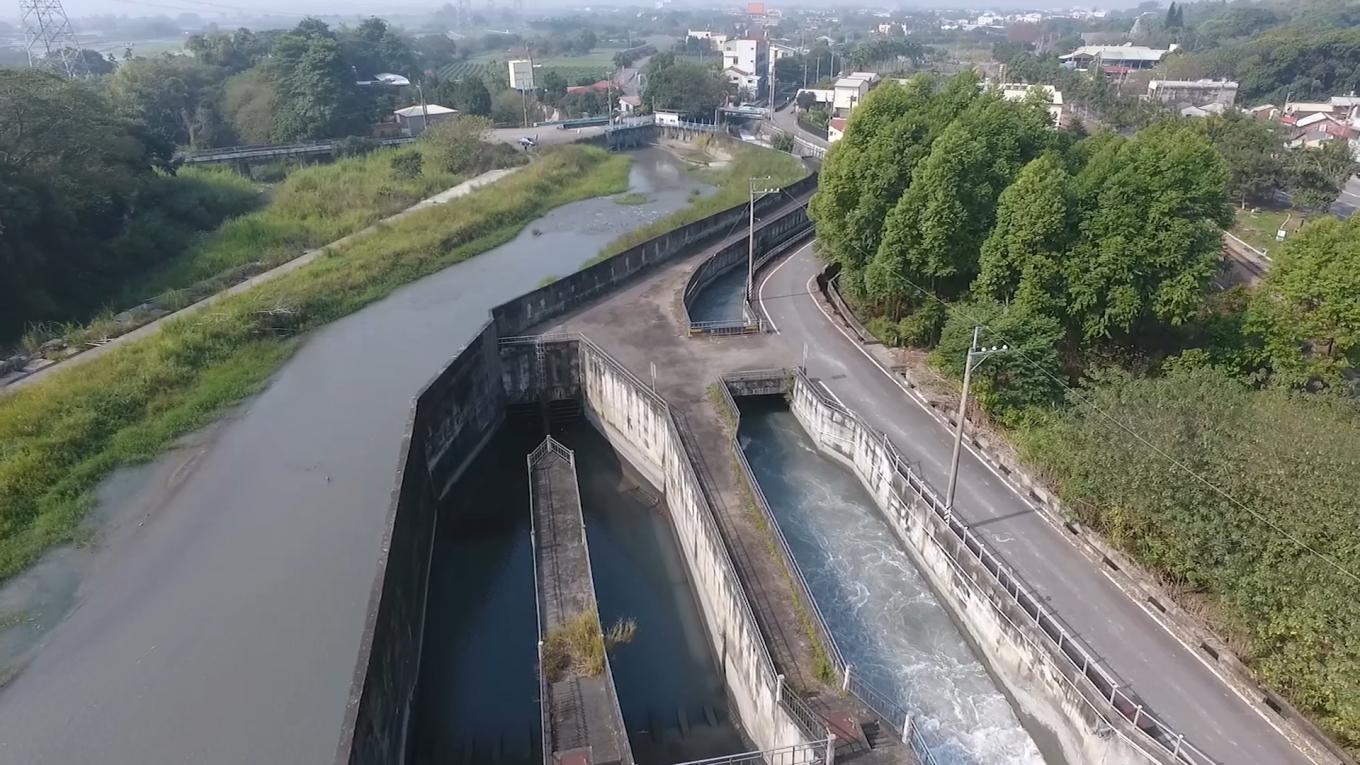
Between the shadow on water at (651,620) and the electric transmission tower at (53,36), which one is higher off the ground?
the electric transmission tower at (53,36)

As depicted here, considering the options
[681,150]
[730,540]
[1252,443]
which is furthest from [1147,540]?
[681,150]

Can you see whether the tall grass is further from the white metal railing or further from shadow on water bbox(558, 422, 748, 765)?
Result: the white metal railing

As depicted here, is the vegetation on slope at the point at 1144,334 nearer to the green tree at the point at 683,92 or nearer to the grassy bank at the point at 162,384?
the grassy bank at the point at 162,384

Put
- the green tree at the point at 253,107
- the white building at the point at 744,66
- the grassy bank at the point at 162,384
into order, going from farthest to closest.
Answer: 1. the white building at the point at 744,66
2. the green tree at the point at 253,107
3. the grassy bank at the point at 162,384

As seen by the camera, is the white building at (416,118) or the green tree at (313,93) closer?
the green tree at (313,93)

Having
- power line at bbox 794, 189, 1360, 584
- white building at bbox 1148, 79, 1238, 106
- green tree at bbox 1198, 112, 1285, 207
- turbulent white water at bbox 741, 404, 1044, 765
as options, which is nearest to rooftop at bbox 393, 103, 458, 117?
turbulent white water at bbox 741, 404, 1044, 765

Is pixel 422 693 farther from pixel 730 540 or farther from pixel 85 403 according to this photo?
pixel 85 403

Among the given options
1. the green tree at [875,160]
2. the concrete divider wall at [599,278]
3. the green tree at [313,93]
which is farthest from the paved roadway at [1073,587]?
the green tree at [313,93]
